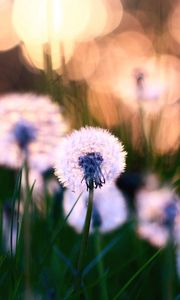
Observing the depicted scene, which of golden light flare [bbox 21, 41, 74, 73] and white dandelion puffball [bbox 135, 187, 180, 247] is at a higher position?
→ golden light flare [bbox 21, 41, 74, 73]

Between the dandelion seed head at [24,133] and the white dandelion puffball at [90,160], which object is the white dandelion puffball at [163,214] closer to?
the white dandelion puffball at [90,160]

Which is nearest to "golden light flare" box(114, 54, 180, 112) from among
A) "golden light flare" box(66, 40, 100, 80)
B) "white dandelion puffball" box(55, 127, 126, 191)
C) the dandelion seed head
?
"golden light flare" box(66, 40, 100, 80)

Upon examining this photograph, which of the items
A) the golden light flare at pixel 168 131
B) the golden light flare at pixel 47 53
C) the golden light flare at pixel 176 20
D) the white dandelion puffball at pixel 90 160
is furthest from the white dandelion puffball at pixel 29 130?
the golden light flare at pixel 176 20

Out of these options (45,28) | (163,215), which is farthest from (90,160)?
(45,28)

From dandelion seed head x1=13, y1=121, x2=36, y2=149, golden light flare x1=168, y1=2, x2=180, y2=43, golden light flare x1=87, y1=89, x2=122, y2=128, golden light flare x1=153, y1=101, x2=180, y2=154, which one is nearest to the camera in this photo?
dandelion seed head x1=13, y1=121, x2=36, y2=149

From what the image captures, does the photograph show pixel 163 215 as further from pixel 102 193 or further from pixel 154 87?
pixel 154 87

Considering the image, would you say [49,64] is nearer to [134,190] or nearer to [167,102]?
[134,190]

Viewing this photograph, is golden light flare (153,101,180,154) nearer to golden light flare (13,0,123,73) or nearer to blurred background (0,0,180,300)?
blurred background (0,0,180,300)
